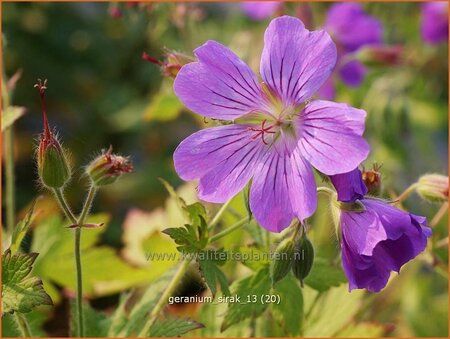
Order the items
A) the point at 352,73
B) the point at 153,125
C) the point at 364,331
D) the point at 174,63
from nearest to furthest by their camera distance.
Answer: the point at 174,63 → the point at 364,331 → the point at 352,73 → the point at 153,125

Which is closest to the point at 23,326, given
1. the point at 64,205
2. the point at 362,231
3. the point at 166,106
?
the point at 64,205

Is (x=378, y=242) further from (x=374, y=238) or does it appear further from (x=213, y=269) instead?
(x=213, y=269)

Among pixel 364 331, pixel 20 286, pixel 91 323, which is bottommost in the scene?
pixel 364 331

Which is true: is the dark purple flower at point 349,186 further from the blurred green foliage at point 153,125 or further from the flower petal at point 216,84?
the blurred green foliage at point 153,125

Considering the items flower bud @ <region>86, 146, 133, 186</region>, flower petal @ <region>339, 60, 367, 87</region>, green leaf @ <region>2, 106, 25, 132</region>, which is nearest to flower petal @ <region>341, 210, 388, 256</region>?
flower bud @ <region>86, 146, 133, 186</region>

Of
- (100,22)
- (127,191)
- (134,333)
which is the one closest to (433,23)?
(127,191)

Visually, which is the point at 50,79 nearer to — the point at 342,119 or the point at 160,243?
the point at 160,243
